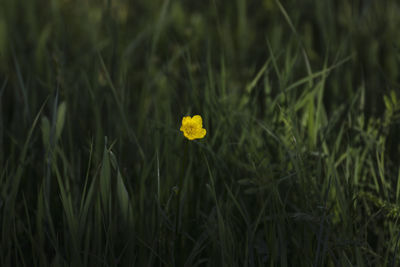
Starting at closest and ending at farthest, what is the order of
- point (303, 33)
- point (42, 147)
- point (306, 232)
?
point (306, 232) → point (42, 147) → point (303, 33)

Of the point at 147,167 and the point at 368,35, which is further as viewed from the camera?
the point at 368,35

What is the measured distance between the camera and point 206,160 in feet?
4.20

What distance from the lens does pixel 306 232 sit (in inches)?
52.6

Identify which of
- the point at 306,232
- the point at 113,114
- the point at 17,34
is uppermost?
the point at 17,34

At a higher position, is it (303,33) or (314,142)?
(303,33)

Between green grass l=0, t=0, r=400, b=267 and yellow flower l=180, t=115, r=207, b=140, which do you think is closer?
yellow flower l=180, t=115, r=207, b=140

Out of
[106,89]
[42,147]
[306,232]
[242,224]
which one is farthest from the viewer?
[106,89]

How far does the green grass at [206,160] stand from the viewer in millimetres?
1334

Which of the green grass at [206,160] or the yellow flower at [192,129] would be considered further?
the green grass at [206,160]

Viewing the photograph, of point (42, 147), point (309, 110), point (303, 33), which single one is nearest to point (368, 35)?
point (303, 33)

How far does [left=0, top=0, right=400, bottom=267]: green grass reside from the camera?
4.38ft

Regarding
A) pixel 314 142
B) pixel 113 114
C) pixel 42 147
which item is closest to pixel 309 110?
pixel 314 142

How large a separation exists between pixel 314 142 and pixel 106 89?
0.84 metres

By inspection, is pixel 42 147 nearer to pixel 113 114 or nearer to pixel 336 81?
pixel 113 114
